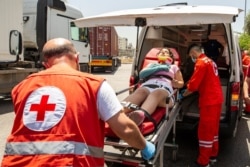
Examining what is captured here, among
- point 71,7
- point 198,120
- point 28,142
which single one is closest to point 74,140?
point 28,142

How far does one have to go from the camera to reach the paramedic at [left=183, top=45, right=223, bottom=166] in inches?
188

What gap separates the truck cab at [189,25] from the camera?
427 cm

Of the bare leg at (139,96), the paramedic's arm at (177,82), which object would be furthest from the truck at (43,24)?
the bare leg at (139,96)

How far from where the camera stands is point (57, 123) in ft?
6.64

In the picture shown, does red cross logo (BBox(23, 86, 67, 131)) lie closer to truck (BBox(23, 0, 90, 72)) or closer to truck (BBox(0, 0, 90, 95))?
truck (BBox(0, 0, 90, 95))

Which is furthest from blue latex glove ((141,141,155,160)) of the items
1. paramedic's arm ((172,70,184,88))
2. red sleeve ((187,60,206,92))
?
paramedic's arm ((172,70,184,88))

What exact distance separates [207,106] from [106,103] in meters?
2.99

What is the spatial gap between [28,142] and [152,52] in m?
3.94

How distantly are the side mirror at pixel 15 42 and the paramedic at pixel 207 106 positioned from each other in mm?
5715

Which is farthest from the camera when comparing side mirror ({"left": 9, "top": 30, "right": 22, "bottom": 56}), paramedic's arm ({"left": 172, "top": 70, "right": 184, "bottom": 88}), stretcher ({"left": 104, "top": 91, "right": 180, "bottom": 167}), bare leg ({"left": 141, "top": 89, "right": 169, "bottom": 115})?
side mirror ({"left": 9, "top": 30, "right": 22, "bottom": 56})

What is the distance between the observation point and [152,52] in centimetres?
575

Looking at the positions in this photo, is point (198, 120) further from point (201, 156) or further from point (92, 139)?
point (92, 139)

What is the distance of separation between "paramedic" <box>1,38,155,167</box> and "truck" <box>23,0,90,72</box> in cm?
753

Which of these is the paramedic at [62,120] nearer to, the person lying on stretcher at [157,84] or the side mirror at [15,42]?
the person lying on stretcher at [157,84]
